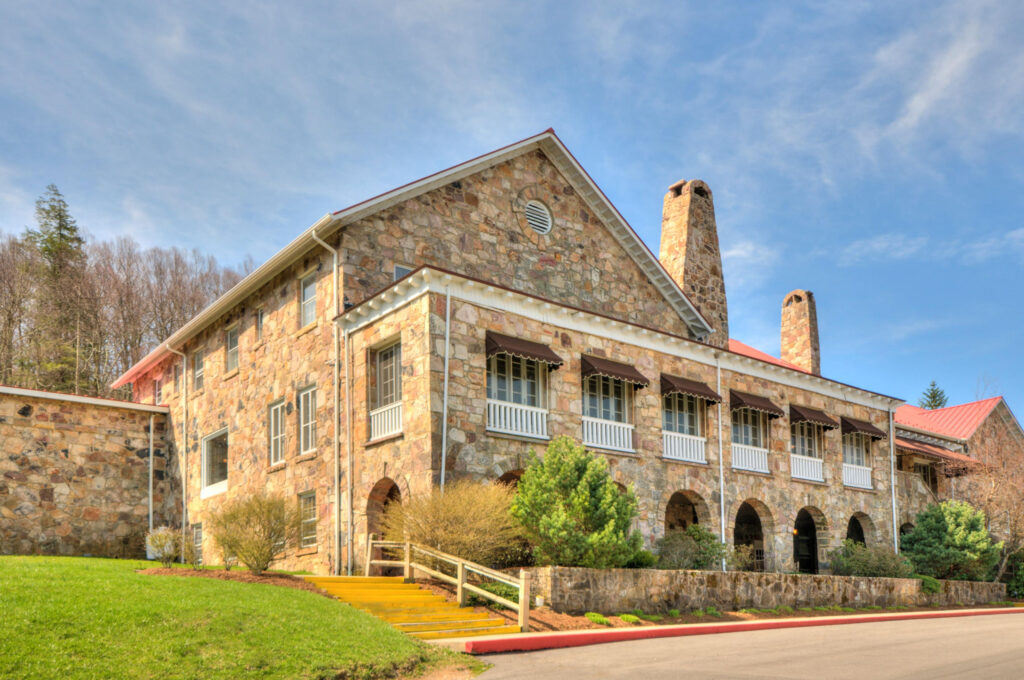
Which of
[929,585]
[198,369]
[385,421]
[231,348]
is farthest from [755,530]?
[198,369]

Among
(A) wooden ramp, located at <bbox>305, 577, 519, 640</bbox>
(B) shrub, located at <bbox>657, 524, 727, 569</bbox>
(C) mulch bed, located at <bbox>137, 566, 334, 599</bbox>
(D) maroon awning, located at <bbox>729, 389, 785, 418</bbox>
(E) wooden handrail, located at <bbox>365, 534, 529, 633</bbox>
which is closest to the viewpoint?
(A) wooden ramp, located at <bbox>305, 577, 519, 640</bbox>

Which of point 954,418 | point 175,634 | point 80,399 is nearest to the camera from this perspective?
point 175,634

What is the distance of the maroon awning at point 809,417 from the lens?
25.1 meters

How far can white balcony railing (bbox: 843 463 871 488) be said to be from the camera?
88.6 ft

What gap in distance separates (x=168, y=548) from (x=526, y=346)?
7.88m

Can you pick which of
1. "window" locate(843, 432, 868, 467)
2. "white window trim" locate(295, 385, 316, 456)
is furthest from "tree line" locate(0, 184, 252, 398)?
"window" locate(843, 432, 868, 467)

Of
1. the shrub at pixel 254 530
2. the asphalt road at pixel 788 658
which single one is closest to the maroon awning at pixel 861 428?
the asphalt road at pixel 788 658

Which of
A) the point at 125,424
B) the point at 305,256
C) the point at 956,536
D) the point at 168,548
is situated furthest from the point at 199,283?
the point at 956,536

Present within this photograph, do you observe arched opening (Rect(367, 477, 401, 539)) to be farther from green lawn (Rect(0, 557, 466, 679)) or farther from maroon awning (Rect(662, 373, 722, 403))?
maroon awning (Rect(662, 373, 722, 403))

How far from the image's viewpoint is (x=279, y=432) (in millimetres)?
22562

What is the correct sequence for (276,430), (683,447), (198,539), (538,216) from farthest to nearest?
(198,539), (538,216), (276,430), (683,447)

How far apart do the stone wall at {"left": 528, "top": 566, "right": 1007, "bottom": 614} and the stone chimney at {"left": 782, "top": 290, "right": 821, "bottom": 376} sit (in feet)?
33.9

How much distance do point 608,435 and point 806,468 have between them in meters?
8.44

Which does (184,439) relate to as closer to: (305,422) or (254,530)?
(305,422)
